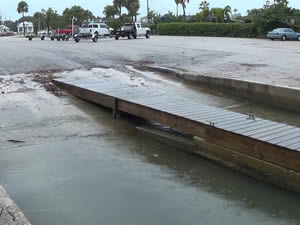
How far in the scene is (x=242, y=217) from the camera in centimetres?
502

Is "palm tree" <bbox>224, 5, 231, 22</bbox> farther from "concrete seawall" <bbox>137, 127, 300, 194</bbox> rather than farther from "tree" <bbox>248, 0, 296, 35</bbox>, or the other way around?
"concrete seawall" <bbox>137, 127, 300, 194</bbox>

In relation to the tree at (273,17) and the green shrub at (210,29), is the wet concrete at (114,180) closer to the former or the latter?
the tree at (273,17)

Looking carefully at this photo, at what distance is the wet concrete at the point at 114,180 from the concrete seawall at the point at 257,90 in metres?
0.82

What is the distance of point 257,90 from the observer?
11.1 m

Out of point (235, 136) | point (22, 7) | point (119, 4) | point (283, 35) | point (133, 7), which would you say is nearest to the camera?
point (235, 136)

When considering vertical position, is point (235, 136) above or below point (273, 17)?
below

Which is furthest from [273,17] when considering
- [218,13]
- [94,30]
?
[94,30]

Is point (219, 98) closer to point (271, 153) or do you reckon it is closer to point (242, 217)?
point (271, 153)

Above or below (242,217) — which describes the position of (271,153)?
above

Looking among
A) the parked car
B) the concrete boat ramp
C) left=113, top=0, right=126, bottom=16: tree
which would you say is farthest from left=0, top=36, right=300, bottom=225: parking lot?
left=113, top=0, right=126, bottom=16: tree

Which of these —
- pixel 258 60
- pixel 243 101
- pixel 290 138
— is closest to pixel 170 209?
pixel 290 138

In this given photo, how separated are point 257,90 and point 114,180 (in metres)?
6.39

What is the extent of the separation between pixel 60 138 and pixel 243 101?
5.62m

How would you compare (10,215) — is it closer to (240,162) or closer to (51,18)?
(240,162)
